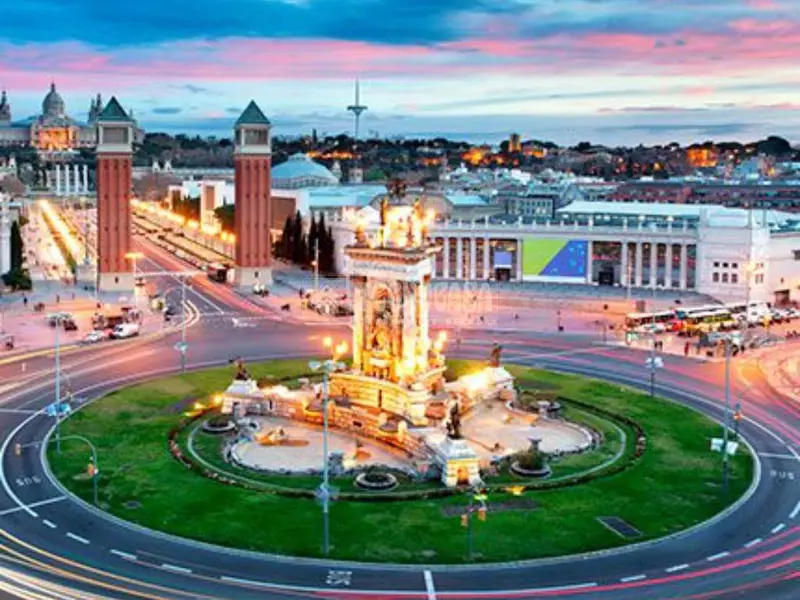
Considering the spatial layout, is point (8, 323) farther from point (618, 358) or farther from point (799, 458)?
point (799, 458)

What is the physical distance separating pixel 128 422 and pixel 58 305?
56.9 metres

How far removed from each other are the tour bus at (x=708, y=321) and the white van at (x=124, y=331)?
5534 centimetres

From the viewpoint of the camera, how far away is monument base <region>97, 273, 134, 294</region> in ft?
420

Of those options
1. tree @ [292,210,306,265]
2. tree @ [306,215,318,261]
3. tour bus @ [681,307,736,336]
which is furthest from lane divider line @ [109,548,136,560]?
tree @ [292,210,306,265]

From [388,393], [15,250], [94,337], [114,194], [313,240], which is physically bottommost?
[94,337]

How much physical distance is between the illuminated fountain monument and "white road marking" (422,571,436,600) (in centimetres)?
2144

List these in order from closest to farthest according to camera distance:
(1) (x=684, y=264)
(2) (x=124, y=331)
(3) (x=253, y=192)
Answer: (2) (x=124, y=331) < (1) (x=684, y=264) < (3) (x=253, y=192)

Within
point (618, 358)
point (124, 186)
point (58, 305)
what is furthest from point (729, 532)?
point (124, 186)

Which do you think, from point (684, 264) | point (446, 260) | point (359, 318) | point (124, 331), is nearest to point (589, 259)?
point (684, 264)

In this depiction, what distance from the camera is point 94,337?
93250 mm

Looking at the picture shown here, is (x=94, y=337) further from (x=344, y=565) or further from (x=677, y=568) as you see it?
(x=677, y=568)

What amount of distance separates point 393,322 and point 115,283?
74015mm

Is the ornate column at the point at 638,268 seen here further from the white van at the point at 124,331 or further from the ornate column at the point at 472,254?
the white van at the point at 124,331

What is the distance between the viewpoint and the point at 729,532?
45.1 meters
